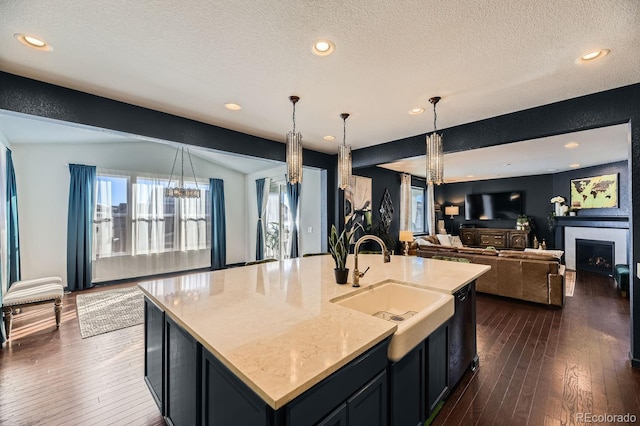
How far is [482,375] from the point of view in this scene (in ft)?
7.74

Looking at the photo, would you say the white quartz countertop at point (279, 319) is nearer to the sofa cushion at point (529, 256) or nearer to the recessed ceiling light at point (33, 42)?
the recessed ceiling light at point (33, 42)

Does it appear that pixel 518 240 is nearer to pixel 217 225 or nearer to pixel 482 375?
pixel 482 375

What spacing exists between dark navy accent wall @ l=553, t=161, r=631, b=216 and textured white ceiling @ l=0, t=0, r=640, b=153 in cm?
482

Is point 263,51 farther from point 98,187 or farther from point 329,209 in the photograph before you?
point 98,187

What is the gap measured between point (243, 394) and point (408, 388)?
96 cm

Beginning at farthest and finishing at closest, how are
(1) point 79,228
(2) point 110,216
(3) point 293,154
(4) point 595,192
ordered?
(4) point 595,192 < (2) point 110,216 < (1) point 79,228 < (3) point 293,154

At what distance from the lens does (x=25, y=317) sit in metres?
3.72

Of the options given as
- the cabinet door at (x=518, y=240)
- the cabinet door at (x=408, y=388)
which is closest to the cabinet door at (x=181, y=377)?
the cabinet door at (x=408, y=388)

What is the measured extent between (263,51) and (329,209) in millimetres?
3371

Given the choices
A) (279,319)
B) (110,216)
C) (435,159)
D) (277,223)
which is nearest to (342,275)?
(279,319)

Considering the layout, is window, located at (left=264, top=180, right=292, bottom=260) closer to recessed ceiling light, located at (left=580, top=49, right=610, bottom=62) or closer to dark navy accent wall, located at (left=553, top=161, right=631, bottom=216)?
recessed ceiling light, located at (left=580, top=49, right=610, bottom=62)

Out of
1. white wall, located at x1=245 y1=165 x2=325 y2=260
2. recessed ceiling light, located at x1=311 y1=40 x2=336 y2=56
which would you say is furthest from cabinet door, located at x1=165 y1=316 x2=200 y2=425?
white wall, located at x1=245 y1=165 x2=325 y2=260

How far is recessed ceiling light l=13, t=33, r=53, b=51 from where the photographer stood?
1.77 m

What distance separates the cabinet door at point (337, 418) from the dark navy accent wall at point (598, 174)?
6.93 m
